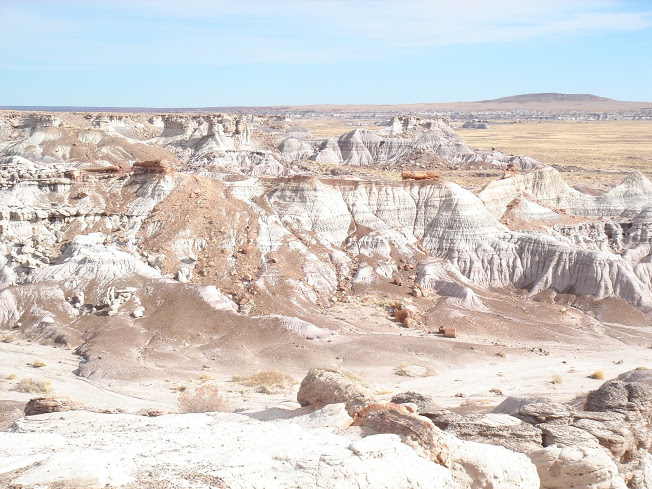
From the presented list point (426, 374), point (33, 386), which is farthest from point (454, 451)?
point (33, 386)

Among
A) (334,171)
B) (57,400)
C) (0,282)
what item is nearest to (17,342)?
(0,282)

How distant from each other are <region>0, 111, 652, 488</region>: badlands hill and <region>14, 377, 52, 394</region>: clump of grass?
1733 millimetres

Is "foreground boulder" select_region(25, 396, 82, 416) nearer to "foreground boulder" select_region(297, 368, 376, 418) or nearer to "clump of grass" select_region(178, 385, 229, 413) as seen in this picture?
"clump of grass" select_region(178, 385, 229, 413)

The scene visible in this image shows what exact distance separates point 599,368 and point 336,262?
17.9 metres

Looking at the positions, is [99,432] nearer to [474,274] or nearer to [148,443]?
[148,443]

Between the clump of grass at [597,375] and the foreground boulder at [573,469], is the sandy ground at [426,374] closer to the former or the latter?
the clump of grass at [597,375]

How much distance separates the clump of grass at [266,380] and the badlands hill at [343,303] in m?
1.06

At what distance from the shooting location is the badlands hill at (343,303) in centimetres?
1747

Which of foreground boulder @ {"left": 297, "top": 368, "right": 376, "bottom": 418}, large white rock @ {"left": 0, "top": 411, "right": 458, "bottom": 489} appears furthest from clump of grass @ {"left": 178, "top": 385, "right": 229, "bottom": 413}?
large white rock @ {"left": 0, "top": 411, "right": 458, "bottom": 489}

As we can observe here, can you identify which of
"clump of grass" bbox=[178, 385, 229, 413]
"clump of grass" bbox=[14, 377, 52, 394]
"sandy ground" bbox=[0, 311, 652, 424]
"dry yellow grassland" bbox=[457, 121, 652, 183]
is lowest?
"sandy ground" bbox=[0, 311, 652, 424]

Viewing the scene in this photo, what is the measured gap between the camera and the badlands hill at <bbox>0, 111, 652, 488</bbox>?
17.5 metres

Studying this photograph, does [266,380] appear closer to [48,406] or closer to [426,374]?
[426,374]

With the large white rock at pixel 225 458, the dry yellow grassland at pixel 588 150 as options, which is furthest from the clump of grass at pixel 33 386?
the dry yellow grassland at pixel 588 150

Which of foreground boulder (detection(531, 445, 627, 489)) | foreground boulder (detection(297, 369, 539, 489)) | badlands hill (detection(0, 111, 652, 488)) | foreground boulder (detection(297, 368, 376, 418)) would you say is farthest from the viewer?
foreground boulder (detection(297, 368, 376, 418))
